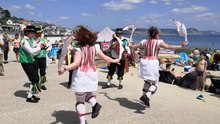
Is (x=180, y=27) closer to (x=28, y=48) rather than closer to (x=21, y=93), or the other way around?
(x=28, y=48)

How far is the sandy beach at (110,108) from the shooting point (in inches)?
215

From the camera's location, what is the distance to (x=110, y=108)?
6270mm

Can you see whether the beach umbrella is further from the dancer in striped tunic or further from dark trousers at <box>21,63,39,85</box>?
dark trousers at <box>21,63,39,85</box>

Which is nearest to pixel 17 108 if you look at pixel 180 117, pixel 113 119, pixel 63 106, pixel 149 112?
pixel 63 106

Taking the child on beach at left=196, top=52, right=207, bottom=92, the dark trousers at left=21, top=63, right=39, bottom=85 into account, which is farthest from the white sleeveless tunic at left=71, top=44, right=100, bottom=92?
the child on beach at left=196, top=52, right=207, bottom=92

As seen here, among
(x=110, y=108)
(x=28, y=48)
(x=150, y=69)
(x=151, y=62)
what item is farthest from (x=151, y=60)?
(x=28, y=48)

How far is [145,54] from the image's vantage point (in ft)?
20.3

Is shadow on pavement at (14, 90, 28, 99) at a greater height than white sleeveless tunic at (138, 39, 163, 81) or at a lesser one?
lesser

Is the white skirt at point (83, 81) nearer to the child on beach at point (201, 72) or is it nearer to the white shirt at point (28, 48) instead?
the white shirt at point (28, 48)

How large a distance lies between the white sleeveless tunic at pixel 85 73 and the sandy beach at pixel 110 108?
3.16 ft

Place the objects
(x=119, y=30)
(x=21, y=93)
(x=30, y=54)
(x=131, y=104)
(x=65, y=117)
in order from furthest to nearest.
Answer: (x=119, y=30) → (x=21, y=93) → (x=131, y=104) → (x=30, y=54) → (x=65, y=117)

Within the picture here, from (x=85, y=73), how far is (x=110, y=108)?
1931mm

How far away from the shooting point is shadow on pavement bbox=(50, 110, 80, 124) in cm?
527

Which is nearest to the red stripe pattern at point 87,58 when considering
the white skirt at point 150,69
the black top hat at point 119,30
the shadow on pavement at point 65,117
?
the shadow on pavement at point 65,117
